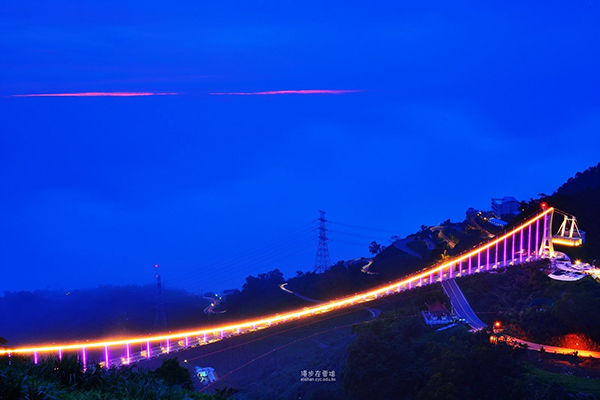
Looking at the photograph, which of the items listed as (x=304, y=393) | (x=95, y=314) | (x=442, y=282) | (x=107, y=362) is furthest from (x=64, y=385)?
(x=95, y=314)

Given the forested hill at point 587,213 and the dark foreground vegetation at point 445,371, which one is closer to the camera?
the dark foreground vegetation at point 445,371

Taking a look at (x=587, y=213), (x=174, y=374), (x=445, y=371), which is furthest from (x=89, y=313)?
(x=587, y=213)

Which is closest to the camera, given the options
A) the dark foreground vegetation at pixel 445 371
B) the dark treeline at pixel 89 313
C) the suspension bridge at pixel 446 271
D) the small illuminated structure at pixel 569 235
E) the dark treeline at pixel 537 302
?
the dark foreground vegetation at pixel 445 371

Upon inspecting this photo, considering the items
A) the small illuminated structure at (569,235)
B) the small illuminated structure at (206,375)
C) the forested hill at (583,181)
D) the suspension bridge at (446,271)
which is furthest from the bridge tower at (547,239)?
the small illuminated structure at (206,375)

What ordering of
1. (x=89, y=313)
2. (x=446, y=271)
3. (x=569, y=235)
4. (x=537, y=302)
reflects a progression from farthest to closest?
(x=89, y=313) → (x=446, y=271) → (x=569, y=235) → (x=537, y=302)

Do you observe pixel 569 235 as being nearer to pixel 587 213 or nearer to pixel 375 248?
pixel 587 213

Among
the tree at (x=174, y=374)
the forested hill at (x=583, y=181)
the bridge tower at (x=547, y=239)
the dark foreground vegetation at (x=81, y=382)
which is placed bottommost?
the tree at (x=174, y=374)

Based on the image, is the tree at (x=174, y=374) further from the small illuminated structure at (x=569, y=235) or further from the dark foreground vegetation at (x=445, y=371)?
the small illuminated structure at (x=569, y=235)

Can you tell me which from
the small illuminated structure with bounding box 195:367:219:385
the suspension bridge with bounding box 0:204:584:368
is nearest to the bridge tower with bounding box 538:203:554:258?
the suspension bridge with bounding box 0:204:584:368

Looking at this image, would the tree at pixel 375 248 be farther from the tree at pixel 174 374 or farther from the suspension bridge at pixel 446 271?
the tree at pixel 174 374

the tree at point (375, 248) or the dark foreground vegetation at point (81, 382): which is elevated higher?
the tree at point (375, 248)

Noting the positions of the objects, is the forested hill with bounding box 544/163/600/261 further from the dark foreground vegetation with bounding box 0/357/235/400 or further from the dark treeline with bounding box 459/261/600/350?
the dark foreground vegetation with bounding box 0/357/235/400

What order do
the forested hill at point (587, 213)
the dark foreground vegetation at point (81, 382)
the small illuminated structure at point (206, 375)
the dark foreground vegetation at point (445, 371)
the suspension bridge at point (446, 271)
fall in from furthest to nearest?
the forested hill at point (587, 213), the suspension bridge at point (446, 271), the small illuminated structure at point (206, 375), the dark foreground vegetation at point (445, 371), the dark foreground vegetation at point (81, 382)

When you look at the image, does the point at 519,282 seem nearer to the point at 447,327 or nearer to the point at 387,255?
the point at 447,327
